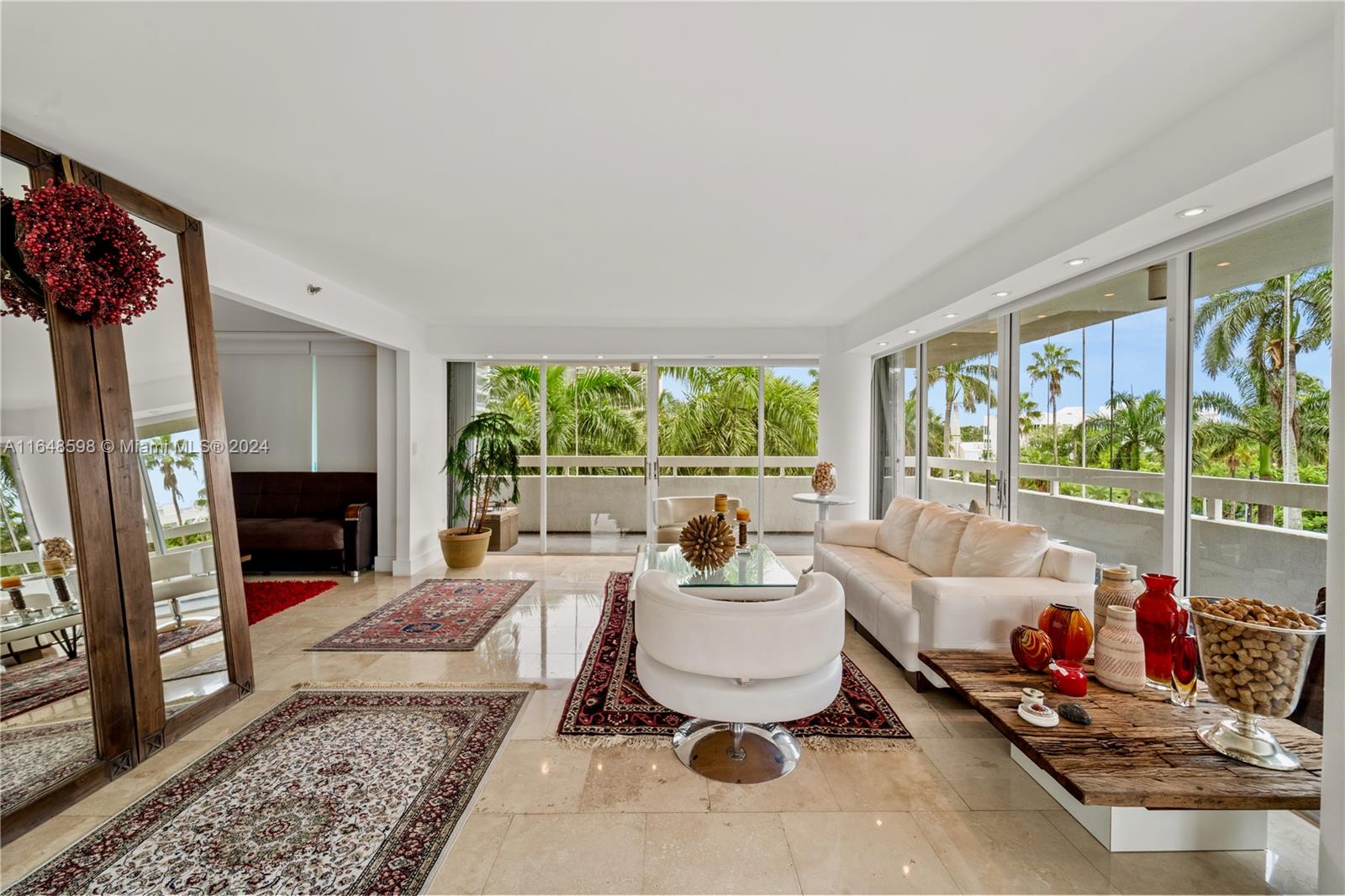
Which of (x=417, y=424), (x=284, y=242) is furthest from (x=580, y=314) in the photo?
(x=284, y=242)

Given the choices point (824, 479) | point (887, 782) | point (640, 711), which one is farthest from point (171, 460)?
point (824, 479)

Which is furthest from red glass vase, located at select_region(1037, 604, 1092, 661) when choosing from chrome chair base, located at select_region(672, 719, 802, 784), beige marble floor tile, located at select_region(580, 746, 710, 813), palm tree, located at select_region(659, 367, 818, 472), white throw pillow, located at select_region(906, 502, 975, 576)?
palm tree, located at select_region(659, 367, 818, 472)

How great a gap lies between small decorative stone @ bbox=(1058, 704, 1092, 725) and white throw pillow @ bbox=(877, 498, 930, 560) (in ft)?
6.80

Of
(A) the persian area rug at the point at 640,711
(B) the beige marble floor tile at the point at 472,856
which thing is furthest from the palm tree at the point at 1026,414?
(B) the beige marble floor tile at the point at 472,856

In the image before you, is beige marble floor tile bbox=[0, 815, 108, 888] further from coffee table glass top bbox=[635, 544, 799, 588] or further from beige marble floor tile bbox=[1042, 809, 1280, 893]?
beige marble floor tile bbox=[1042, 809, 1280, 893]

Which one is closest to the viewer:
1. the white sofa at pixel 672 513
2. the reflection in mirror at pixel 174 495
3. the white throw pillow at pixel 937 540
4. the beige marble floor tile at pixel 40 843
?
the beige marble floor tile at pixel 40 843

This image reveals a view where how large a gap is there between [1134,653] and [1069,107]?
6.38 ft

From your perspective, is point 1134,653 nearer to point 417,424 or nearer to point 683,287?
point 683,287

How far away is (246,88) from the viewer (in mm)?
1847

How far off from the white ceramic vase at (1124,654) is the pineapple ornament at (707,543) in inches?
72.2

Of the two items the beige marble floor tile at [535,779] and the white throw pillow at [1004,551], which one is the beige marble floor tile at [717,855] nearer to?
the beige marble floor tile at [535,779]

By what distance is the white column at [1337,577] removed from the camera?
1331 millimetres

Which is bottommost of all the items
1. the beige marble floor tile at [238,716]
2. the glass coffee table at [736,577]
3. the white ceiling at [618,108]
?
the beige marble floor tile at [238,716]

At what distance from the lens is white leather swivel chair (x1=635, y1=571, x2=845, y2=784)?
191 cm
